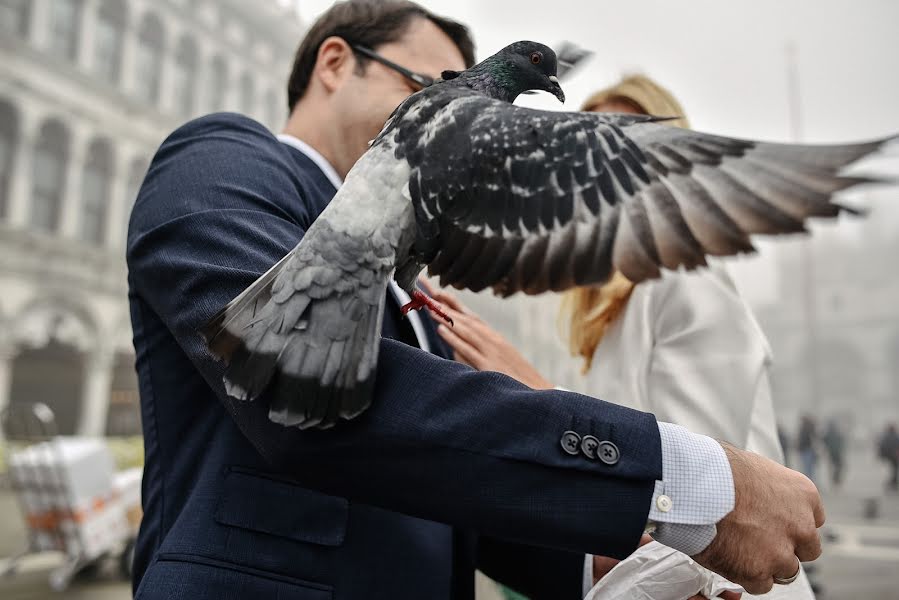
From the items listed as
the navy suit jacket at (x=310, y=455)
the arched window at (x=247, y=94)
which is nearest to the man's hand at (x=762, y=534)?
the navy suit jacket at (x=310, y=455)

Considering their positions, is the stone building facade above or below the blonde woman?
below

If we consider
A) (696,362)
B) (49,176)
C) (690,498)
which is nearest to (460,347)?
(690,498)

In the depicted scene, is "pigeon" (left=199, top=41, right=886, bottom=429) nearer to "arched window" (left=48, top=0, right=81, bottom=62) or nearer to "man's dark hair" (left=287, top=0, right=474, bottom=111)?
"man's dark hair" (left=287, top=0, right=474, bottom=111)

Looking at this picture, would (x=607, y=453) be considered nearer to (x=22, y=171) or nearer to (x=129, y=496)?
(x=129, y=496)

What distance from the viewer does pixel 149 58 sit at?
49.5ft

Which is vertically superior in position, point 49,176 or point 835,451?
point 49,176

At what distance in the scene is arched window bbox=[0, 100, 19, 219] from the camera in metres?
11.8

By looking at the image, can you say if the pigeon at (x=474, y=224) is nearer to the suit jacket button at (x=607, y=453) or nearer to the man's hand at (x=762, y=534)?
the suit jacket button at (x=607, y=453)

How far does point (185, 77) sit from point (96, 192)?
11.3 ft

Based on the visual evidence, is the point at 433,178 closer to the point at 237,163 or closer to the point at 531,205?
the point at 531,205

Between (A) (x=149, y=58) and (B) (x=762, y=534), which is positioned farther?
(A) (x=149, y=58)

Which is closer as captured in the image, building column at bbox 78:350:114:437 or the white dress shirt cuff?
the white dress shirt cuff

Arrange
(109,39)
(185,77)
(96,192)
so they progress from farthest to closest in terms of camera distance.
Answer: (185,77), (96,192), (109,39)

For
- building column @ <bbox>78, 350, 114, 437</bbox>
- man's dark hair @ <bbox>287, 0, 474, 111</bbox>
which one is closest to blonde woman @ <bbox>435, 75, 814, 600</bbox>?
man's dark hair @ <bbox>287, 0, 474, 111</bbox>
